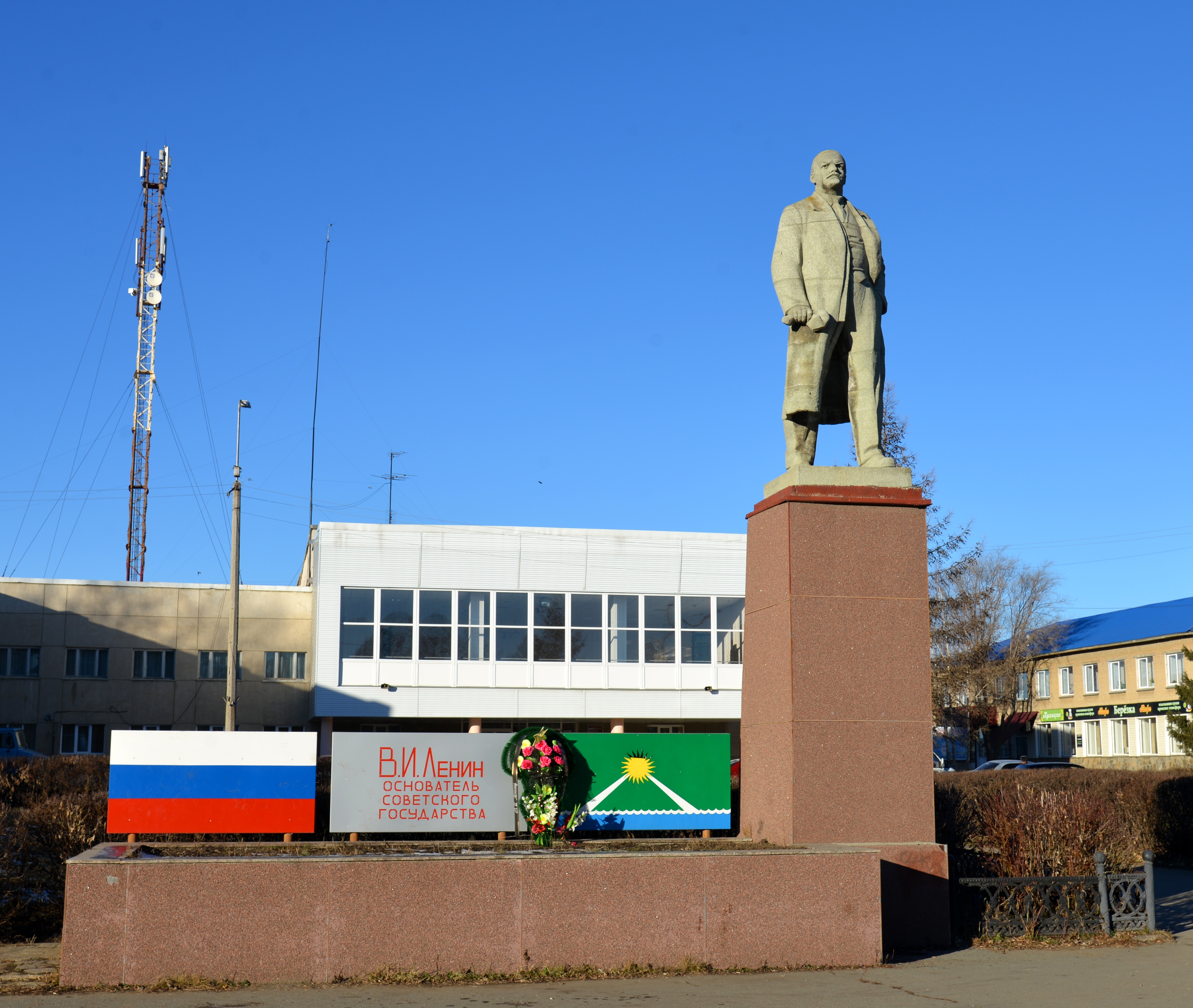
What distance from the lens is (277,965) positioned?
9.27 m

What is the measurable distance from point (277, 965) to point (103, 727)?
39.4 meters

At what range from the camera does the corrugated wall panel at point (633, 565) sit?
4259 cm

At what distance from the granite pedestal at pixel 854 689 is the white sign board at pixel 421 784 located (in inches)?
96.8

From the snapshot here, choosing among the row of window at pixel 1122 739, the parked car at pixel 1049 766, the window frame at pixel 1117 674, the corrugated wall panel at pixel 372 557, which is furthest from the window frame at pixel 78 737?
the window frame at pixel 1117 674

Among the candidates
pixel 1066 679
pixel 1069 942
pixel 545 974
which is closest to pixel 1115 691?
pixel 1066 679

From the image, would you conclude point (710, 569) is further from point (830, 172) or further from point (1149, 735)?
point (830, 172)

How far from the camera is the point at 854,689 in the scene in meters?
11.1

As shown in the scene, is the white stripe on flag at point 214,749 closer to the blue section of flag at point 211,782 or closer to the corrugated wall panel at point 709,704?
the blue section of flag at point 211,782

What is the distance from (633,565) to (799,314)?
1229 inches

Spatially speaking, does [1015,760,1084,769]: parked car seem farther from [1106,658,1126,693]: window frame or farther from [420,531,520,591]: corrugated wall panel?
[420,531,520,591]: corrugated wall panel

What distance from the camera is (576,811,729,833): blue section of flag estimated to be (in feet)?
38.7

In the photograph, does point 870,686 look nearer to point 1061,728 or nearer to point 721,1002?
point 721,1002

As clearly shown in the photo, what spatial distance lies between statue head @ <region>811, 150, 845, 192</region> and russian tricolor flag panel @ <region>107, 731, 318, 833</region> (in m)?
7.26

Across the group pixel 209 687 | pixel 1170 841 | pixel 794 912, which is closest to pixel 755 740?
pixel 794 912
